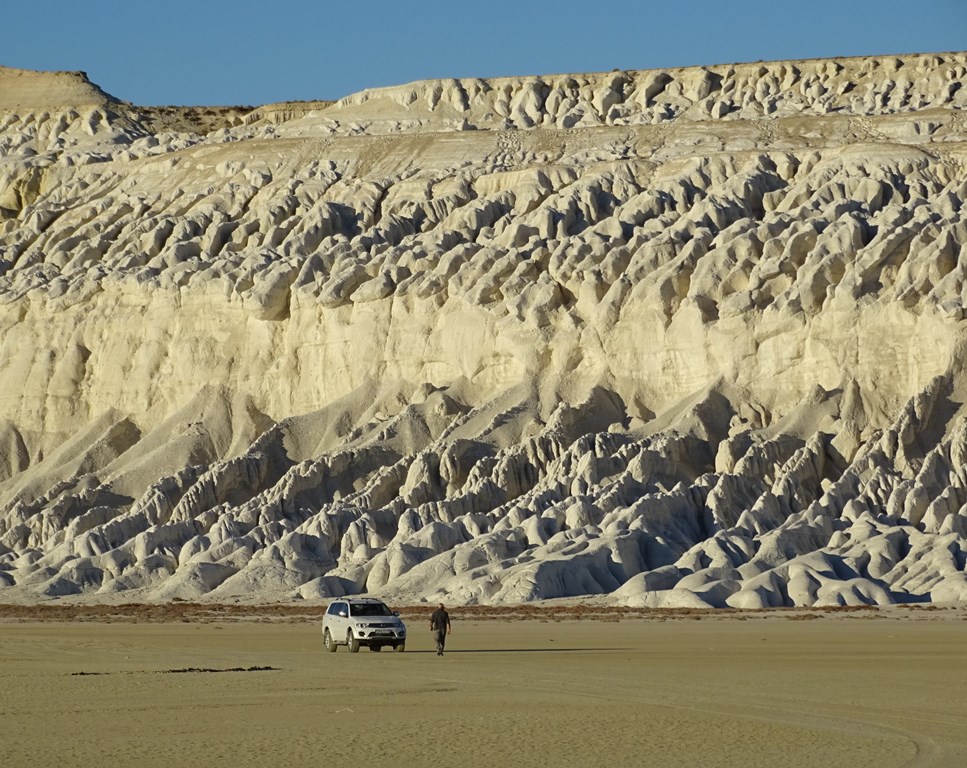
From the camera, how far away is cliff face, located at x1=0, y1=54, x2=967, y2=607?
169 ft

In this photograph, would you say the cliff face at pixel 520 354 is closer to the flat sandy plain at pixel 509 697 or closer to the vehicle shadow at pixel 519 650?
the flat sandy plain at pixel 509 697

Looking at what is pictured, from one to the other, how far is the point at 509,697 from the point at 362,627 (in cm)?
953

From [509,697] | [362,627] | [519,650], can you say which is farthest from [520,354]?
[509,697]

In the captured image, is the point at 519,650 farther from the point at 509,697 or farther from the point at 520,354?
the point at 520,354

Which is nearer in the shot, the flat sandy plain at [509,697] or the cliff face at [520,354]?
the flat sandy plain at [509,697]

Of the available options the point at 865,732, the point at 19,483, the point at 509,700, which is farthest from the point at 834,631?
the point at 19,483

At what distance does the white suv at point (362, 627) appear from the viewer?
109 feet

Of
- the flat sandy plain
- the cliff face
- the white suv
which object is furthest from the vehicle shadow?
the cliff face

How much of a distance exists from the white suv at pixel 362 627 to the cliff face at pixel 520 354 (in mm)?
13854

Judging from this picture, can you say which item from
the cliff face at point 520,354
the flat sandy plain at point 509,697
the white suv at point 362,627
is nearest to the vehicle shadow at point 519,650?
the flat sandy plain at point 509,697

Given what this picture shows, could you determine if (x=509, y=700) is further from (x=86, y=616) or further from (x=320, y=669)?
(x=86, y=616)

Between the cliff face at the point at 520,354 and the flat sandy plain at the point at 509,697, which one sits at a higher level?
the cliff face at the point at 520,354

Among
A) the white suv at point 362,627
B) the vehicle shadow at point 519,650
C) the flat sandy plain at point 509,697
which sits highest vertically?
the white suv at point 362,627

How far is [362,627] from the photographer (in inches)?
1307
